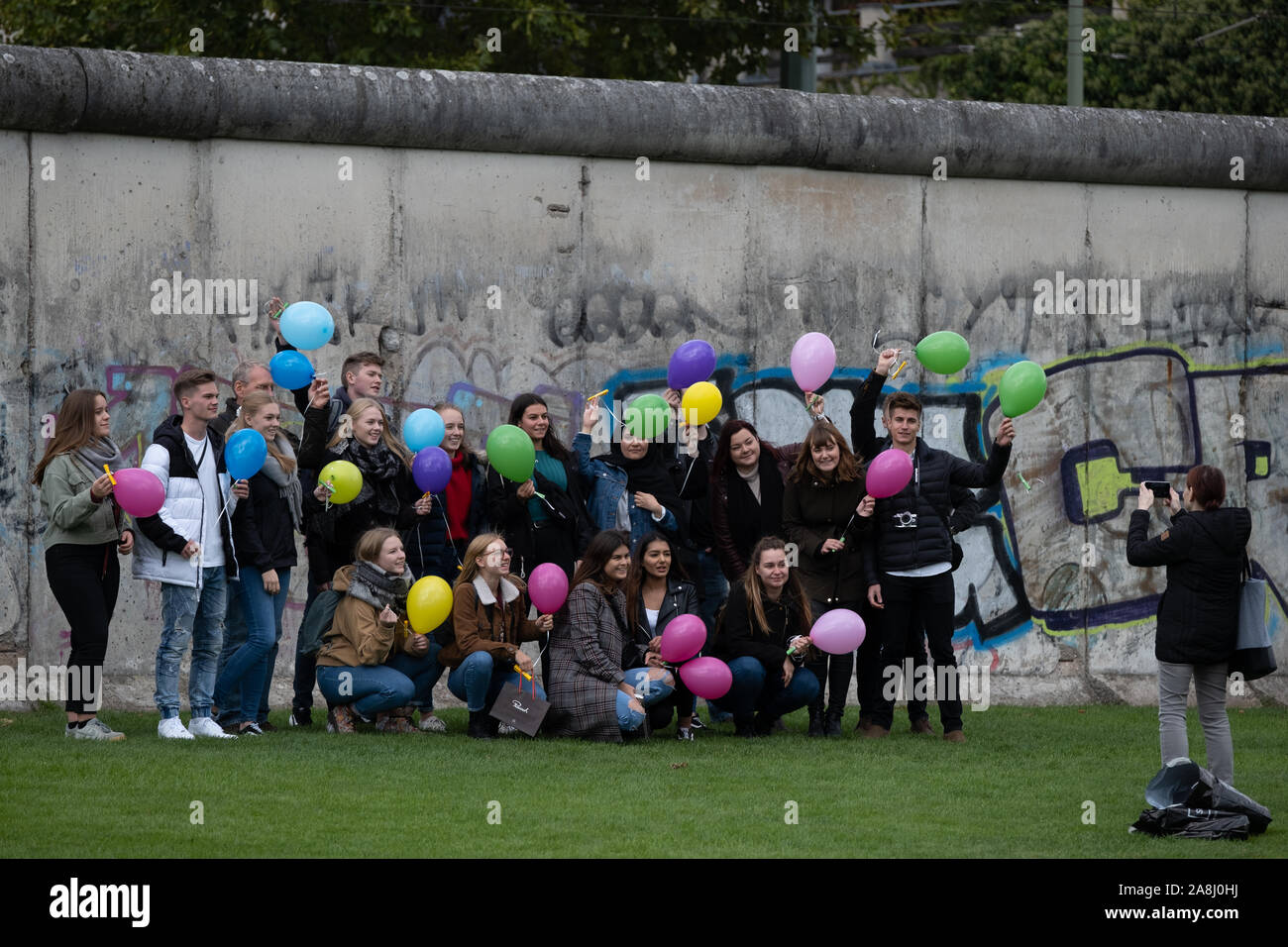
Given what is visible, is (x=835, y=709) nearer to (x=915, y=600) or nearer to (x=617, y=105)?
(x=915, y=600)

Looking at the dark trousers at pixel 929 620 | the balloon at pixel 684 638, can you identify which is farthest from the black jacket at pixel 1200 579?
the balloon at pixel 684 638

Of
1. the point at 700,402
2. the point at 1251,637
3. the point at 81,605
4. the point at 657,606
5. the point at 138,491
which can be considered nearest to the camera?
the point at 1251,637

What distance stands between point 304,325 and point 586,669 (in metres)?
2.43

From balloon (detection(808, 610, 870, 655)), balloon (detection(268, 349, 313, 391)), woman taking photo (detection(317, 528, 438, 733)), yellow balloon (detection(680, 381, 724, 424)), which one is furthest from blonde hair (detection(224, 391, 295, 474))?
balloon (detection(808, 610, 870, 655))

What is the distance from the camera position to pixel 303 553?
11422mm

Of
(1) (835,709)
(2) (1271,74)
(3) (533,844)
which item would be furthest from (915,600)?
(2) (1271,74)

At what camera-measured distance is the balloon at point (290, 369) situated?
9953 mm

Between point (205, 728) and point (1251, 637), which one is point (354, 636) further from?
point (1251, 637)

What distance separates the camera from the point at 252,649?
32.4 ft

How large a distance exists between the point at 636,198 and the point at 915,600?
135 inches

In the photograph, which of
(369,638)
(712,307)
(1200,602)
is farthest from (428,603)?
(1200,602)

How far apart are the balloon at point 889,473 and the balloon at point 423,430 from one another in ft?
7.97

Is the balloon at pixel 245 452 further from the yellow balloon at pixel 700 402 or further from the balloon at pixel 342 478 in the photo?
the yellow balloon at pixel 700 402
